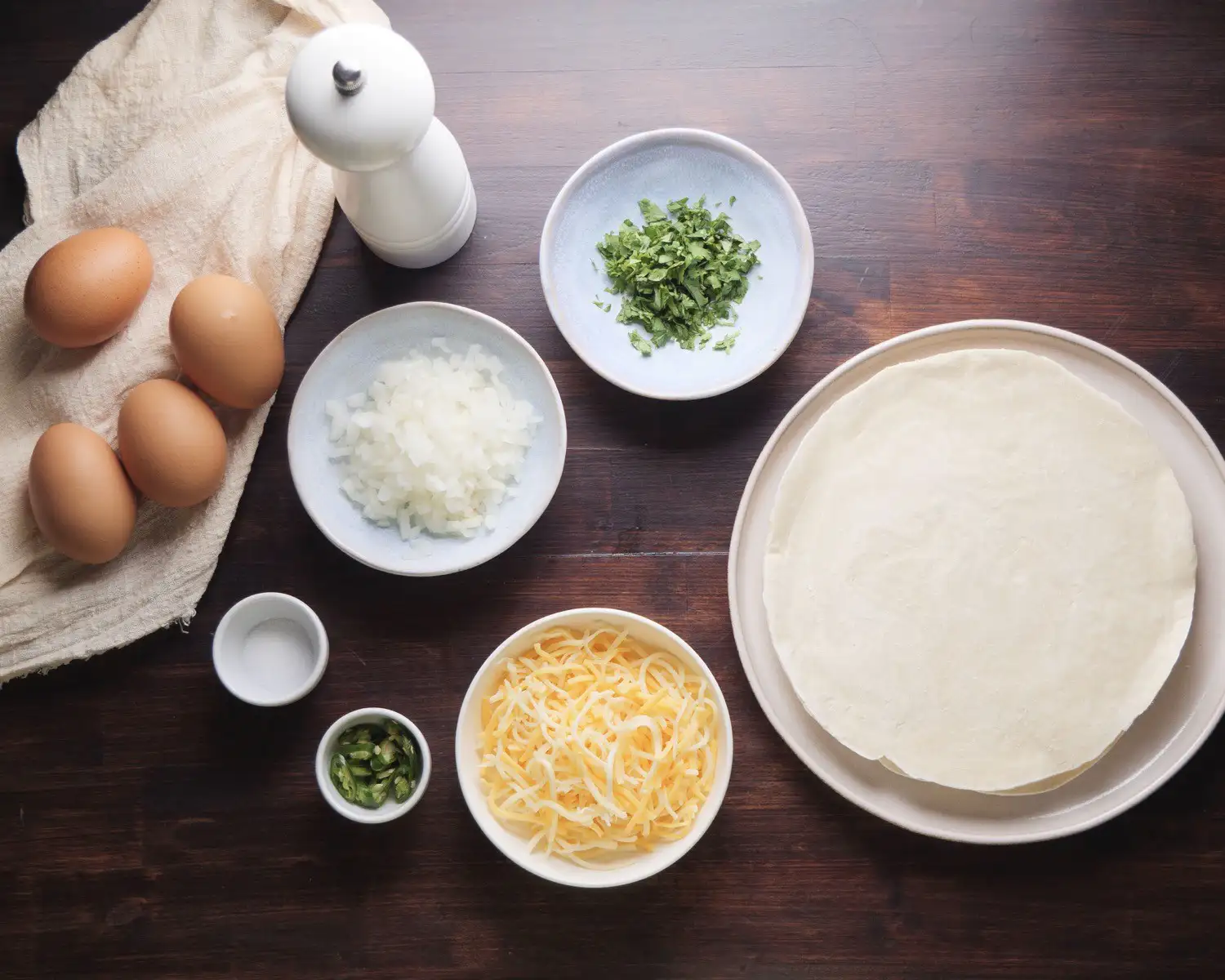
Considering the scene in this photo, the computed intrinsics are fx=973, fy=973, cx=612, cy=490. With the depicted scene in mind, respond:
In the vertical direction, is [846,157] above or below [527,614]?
above

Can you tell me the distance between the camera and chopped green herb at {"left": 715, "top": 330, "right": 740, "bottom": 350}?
1.58 meters

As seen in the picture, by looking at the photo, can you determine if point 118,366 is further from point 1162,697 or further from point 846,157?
point 1162,697

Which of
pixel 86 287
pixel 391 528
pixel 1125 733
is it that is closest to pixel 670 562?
pixel 391 528

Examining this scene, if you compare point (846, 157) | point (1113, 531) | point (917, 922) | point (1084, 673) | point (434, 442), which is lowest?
point (917, 922)

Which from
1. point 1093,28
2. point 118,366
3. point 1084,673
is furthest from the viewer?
point 1093,28

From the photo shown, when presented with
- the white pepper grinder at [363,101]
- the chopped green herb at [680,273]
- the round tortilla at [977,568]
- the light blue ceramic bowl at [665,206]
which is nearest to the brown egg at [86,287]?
the white pepper grinder at [363,101]

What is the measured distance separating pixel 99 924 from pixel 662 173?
5.13 feet

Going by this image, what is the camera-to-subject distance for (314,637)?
1.53 metres

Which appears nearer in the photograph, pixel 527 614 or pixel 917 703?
pixel 917 703

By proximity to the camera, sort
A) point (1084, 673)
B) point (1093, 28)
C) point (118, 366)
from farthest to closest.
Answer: point (1093, 28), point (118, 366), point (1084, 673)

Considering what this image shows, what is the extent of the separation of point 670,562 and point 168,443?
79 centimetres

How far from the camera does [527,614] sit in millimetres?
1609

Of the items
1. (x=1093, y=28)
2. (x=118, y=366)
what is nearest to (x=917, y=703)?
(x=1093, y=28)

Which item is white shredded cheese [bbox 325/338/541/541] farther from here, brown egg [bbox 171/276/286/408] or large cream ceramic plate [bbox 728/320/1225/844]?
large cream ceramic plate [bbox 728/320/1225/844]
